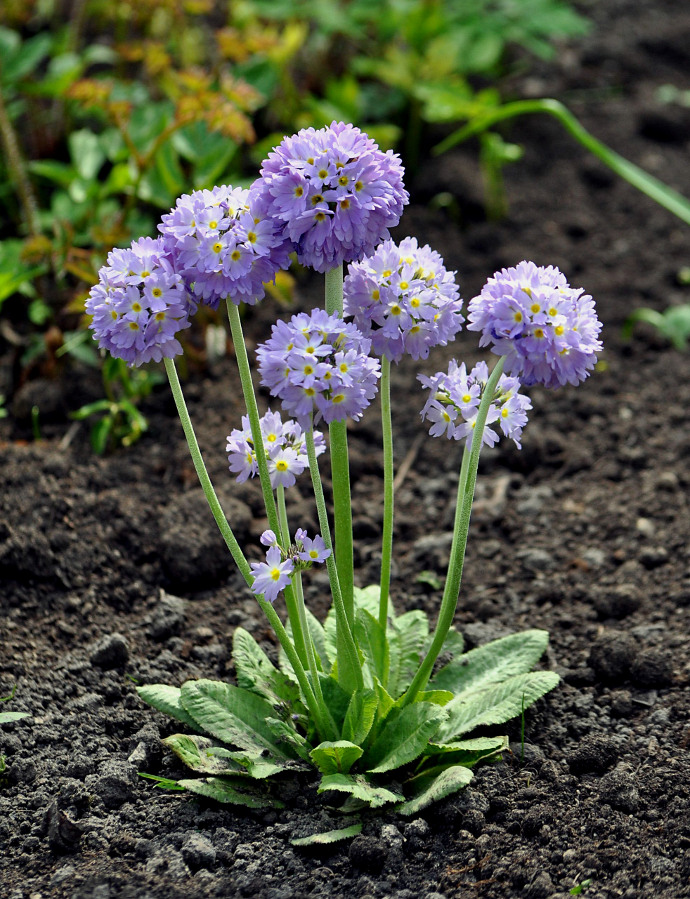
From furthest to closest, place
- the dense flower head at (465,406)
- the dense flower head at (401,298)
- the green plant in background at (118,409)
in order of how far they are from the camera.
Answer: the green plant in background at (118,409), the dense flower head at (465,406), the dense flower head at (401,298)

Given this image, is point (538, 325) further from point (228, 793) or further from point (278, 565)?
point (228, 793)

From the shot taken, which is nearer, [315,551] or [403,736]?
[315,551]

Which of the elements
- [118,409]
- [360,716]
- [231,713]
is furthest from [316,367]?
[118,409]

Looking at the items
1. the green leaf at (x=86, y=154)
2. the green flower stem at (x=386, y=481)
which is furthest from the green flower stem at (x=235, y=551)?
the green leaf at (x=86, y=154)

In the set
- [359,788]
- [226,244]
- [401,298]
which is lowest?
[359,788]

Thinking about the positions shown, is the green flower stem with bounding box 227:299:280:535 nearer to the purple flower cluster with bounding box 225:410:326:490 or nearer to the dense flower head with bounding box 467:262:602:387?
the purple flower cluster with bounding box 225:410:326:490

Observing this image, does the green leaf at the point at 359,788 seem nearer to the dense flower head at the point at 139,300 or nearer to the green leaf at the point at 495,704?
the green leaf at the point at 495,704
